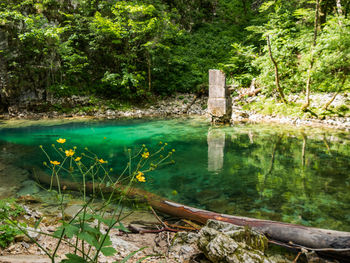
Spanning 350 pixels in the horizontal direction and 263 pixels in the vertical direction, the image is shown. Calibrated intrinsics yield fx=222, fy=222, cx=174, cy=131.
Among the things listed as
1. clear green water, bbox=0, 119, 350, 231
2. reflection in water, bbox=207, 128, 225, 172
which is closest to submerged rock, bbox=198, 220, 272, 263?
clear green water, bbox=0, 119, 350, 231

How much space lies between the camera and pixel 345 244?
6.54ft

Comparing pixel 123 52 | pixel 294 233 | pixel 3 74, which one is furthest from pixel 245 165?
pixel 3 74

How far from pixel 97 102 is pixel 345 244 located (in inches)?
602

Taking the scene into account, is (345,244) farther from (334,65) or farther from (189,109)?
(189,109)

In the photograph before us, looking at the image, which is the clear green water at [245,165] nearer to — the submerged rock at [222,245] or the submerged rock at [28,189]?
the submerged rock at [222,245]

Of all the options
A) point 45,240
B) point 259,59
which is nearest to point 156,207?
point 45,240

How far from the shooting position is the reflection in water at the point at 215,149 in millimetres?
5191

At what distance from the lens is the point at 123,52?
15594mm

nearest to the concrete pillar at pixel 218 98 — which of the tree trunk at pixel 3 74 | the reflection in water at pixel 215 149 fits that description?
the reflection in water at pixel 215 149

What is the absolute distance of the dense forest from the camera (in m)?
11.5

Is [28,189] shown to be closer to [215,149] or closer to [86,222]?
[86,222]

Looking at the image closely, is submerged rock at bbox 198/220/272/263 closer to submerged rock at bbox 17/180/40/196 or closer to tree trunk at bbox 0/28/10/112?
submerged rock at bbox 17/180/40/196

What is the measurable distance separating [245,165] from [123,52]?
43.7ft

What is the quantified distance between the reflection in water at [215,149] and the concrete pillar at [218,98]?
1569 mm
